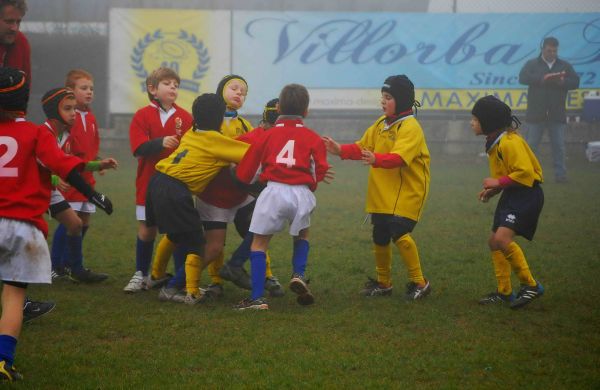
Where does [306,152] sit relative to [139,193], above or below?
above

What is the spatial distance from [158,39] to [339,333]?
1653 cm

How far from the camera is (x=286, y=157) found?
246 inches

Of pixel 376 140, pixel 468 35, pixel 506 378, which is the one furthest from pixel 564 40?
pixel 506 378

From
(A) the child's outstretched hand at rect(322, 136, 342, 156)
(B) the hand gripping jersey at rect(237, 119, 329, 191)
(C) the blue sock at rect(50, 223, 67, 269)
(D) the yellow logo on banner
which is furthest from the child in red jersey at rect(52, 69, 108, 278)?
(D) the yellow logo on banner

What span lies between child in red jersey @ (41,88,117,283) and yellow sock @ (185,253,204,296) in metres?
1.06

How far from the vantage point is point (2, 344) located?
4.52 meters

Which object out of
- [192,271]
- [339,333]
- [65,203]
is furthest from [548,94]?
[339,333]

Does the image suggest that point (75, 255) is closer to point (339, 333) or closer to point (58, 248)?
point (58, 248)

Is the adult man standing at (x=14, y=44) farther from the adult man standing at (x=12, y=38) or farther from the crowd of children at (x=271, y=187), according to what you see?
the crowd of children at (x=271, y=187)

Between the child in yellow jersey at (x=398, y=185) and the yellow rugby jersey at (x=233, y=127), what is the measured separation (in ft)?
3.42

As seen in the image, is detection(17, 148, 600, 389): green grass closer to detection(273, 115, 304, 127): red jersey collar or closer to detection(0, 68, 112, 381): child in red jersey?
detection(0, 68, 112, 381): child in red jersey

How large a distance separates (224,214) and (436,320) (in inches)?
77.3

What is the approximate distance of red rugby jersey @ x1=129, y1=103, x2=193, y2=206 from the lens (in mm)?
7152

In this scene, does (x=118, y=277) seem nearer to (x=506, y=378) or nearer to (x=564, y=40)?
(x=506, y=378)
